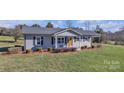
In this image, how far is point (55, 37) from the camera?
1994 cm

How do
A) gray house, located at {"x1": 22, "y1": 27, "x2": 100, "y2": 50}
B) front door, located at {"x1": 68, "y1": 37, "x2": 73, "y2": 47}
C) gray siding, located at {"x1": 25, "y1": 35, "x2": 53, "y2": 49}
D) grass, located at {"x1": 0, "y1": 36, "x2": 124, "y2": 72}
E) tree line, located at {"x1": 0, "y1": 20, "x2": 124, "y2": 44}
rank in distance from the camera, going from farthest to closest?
front door, located at {"x1": 68, "y1": 37, "x2": 73, "y2": 47} < gray house, located at {"x1": 22, "y1": 27, "x2": 100, "y2": 50} < gray siding, located at {"x1": 25, "y1": 35, "x2": 53, "y2": 49} < tree line, located at {"x1": 0, "y1": 20, "x2": 124, "y2": 44} < grass, located at {"x1": 0, "y1": 36, "x2": 124, "y2": 72}

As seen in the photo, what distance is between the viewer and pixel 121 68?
12.1 metres

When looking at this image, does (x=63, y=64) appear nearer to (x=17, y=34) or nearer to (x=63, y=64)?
(x=63, y=64)

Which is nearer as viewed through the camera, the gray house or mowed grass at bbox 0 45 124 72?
mowed grass at bbox 0 45 124 72

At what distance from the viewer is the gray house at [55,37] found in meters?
18.4

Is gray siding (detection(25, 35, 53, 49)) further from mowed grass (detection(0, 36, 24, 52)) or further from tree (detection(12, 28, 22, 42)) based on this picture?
tree (detection(12, 28, 22, 42))

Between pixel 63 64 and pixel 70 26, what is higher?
pixel 70 26

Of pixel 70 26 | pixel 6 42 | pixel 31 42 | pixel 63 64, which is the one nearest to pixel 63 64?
pixel 63 64

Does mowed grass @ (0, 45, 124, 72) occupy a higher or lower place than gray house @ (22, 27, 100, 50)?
lower

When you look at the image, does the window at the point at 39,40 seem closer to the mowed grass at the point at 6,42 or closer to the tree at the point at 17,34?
the mowed grass at the point at 6,42

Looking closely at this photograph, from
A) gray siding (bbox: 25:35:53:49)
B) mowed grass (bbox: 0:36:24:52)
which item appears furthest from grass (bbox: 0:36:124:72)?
gray siding (bbox: 25:35:53:49)

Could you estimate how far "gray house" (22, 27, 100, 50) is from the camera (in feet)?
60.4

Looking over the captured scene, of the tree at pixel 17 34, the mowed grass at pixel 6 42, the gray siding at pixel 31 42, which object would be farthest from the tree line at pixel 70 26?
the gray siding at pixel 31 42
